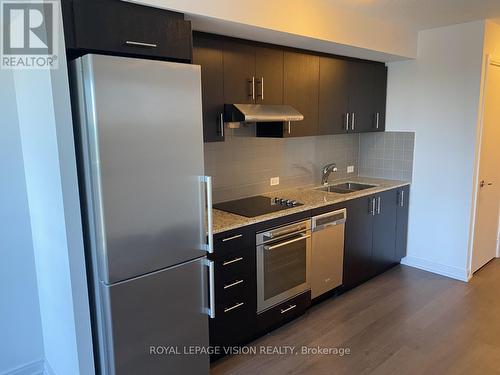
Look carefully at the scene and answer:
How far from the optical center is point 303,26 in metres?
2.66

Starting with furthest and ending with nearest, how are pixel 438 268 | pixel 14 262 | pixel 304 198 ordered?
pixel 438 268 → pixel 304 198 → pixel 14 262

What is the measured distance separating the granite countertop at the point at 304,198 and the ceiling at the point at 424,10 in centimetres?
158

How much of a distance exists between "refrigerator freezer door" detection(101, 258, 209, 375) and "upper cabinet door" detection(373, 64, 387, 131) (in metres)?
2.87

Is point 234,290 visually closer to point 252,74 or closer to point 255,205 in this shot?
point 255,205

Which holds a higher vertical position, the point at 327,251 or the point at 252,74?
the point at 252,74

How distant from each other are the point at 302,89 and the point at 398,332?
2152 mm

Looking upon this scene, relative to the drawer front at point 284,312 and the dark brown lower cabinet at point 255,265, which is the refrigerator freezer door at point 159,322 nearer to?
the dark brown lower cabinet at point 255,265

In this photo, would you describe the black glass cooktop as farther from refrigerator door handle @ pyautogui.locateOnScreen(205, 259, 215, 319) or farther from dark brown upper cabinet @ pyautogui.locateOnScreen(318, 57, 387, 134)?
dark brown upper cabinet @ pyautogui.locateOnScreen(318, 57, 387, 134)

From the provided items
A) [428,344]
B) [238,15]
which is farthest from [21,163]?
[428,344]

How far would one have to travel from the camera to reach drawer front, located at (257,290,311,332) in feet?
9.07

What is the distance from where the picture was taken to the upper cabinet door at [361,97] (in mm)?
3734

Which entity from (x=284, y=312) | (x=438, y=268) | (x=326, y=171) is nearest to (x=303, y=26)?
(x=326, y=171)

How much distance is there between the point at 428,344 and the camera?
8.95ft

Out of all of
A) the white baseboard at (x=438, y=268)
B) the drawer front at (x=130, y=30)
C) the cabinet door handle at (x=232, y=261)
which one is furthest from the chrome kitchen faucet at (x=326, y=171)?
the drawer front at (x=130, y=30)
